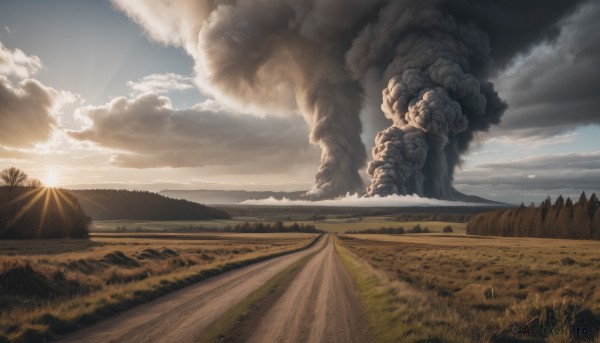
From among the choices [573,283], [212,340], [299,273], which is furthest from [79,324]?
[573,283]

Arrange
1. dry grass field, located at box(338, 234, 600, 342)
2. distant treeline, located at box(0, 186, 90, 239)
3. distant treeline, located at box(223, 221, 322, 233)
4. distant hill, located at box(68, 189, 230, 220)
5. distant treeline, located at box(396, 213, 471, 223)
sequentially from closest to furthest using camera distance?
dry grass field, located at box(338, 234, 600, 342), distant treeline, located at box(0, 186, 90, 239), distant treeline, located at box(223, 221, 322, 233), distant hill, located at box(68, 189, 230, 220), distant treeline, located at box(396, 213, 471, 223)

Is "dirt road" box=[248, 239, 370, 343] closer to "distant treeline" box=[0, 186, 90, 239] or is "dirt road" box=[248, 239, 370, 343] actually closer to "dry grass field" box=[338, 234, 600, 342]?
"dry grass field" box=[338, 234, 600, 342]

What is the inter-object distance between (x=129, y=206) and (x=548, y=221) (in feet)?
Result: 556

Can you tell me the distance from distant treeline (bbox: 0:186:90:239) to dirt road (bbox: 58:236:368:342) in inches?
2665

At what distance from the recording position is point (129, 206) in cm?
17850

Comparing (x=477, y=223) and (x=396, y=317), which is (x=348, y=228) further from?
(x=396, y=317)

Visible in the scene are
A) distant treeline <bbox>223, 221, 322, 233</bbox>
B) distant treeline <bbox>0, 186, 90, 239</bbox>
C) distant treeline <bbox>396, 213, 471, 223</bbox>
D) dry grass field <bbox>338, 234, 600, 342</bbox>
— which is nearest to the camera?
dry grass field <bbox>338, 234, 600, 342</bbox>

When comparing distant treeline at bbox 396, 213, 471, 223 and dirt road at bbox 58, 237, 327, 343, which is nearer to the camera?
dirt road at bbox 58, 237, 327, 343

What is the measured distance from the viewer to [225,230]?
465 feet

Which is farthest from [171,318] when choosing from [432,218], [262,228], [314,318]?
[432,218]

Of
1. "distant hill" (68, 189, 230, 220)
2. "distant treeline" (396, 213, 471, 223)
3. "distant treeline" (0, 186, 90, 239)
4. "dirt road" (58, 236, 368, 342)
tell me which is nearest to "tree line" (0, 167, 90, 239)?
"distant treeline" (0, 186, 90, 239)

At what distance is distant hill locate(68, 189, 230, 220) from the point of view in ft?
571

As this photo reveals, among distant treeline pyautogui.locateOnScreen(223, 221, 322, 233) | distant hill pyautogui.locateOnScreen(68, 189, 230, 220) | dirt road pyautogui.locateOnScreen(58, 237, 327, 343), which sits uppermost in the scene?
distant hill pyautogui.locateOnScreen(68, 189, 230, 220)

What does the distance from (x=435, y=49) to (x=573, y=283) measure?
146 metres
